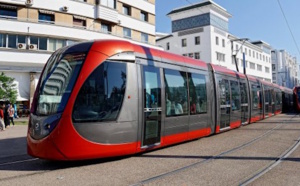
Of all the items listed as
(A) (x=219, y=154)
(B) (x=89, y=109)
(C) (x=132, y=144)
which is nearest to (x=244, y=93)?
(A) (x=219, y=154)

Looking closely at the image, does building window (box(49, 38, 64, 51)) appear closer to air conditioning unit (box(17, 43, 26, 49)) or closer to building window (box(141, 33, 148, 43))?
air conditioning unit (box(17, 43, 26, 49))

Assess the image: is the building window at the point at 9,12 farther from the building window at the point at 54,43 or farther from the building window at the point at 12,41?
the building window at the point at 54,43

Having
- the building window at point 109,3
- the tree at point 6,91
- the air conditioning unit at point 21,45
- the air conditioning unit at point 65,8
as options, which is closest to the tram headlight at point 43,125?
the tree at point 6,91

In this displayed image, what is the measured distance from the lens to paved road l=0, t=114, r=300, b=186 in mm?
5098

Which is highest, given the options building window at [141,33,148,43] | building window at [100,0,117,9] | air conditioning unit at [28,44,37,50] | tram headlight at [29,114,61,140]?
building window at [100,0,117,9]

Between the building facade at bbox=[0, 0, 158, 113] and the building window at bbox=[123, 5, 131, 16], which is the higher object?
the building window at bbox=[123, 5, 131, 16]

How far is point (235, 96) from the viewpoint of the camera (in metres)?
13.2

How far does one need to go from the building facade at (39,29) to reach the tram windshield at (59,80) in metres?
22.5

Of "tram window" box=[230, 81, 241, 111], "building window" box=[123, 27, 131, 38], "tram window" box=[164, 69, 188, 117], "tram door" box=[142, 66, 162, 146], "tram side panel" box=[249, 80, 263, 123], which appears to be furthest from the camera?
"building window" box=[123, 27, 131, 38]

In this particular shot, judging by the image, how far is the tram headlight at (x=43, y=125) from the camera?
5.93 metres

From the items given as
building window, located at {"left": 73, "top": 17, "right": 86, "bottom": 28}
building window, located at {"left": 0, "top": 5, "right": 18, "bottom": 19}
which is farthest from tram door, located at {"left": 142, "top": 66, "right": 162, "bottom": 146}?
building window, located at {"left": 73, "top": 17, "right": 86, "bottom": 28}

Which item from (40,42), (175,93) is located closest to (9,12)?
(40,42)

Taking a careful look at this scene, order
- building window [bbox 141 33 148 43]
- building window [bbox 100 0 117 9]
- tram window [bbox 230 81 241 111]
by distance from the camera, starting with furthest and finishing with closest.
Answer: building window [bbox 141 33 148 43] → building window [bbox 100 0 117 9] → tram window [bbox 230 81 241 111]

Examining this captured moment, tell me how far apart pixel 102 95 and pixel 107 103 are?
8.5 inches
